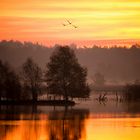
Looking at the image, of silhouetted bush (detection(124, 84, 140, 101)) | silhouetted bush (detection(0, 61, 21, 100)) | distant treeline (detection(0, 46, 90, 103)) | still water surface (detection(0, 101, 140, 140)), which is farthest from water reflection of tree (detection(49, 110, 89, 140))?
silhouetted bush (detection(124, 84, 140, 101))

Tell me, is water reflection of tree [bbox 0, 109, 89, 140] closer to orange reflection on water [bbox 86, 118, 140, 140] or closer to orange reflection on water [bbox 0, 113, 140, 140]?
orange reflection on water [bbox 0, 113, 140, 140]

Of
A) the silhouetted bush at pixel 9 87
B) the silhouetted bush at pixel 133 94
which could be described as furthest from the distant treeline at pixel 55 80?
the silhouetted bush at pixel 133 94

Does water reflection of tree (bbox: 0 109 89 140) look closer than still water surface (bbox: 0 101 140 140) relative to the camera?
Yes

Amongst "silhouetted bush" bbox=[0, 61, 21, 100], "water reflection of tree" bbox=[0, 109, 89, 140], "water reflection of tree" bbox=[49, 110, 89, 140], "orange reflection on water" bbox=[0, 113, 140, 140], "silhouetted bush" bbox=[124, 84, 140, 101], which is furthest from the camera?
"silhouetted bush" bbox=[124, 84, 140, 101]

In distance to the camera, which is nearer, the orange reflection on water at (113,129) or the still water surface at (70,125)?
the orange reflection on water at (113,129)

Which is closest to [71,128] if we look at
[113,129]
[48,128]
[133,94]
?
[48,128]

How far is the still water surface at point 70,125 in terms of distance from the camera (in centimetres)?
4303

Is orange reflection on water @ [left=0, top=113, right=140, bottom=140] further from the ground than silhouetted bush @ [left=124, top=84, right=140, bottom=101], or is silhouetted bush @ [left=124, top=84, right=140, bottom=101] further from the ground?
silhouetted bush @ [left=124, top=84, right=140, bottom=101]

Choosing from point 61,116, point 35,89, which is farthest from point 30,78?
point 61,116

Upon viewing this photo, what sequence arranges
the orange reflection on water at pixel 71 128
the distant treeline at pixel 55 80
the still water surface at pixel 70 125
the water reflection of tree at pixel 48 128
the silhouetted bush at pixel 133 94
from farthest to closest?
the silhouetted bush at pixel 133 94
the distant treeline at pixel 55 80
the still water surface at pixel 70 125
the water reflection of tree at pixel 48 128
the orange reflection on water at pixel 71 128

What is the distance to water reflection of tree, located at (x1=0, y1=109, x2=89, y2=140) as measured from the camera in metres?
42.8

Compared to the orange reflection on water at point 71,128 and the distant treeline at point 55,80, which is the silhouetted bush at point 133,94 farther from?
the orange reflection on water at point 71,128

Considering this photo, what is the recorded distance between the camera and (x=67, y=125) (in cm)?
5006

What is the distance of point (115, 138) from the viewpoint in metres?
42.1
